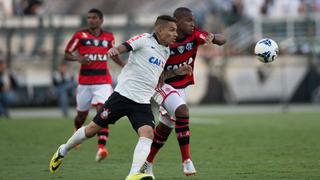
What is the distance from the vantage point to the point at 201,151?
15.4 metres

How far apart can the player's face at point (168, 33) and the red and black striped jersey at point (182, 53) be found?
83 centimetres

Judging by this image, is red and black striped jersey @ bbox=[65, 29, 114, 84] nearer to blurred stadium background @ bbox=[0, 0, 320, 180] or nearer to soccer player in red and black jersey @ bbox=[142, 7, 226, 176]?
soccer player in red and black jersey @ bbox=[142, 7, 226, 176]

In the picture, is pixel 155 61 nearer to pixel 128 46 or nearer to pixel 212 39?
pixel 128 46

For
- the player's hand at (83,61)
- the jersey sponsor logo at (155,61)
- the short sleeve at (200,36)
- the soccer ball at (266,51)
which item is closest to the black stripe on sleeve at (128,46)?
the jersey sponsor logo at (155,61)

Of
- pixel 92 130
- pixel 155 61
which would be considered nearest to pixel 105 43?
pixel 92 130

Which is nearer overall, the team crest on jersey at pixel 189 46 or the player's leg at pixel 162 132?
the team crest on jersey at pixel 189 46

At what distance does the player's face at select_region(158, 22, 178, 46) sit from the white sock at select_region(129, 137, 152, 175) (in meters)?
1.35

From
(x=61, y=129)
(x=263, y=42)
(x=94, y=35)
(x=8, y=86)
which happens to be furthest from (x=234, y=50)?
(x=263, y=42)

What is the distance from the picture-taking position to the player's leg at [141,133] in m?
10.5

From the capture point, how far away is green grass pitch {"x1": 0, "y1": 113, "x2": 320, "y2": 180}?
466 inches

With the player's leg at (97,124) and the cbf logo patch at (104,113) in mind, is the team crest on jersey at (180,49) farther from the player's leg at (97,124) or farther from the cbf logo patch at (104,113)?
the cbf logo patch at (104,113)

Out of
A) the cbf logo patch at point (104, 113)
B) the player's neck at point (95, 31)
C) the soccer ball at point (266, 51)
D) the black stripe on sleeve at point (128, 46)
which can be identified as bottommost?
the cbf logo patch at point (104, 113)

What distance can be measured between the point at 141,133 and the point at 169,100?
1.20 meters

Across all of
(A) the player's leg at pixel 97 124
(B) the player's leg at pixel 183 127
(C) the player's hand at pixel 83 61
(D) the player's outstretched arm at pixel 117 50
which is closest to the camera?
(D) the player's outstretched arm at pixel 117 50
